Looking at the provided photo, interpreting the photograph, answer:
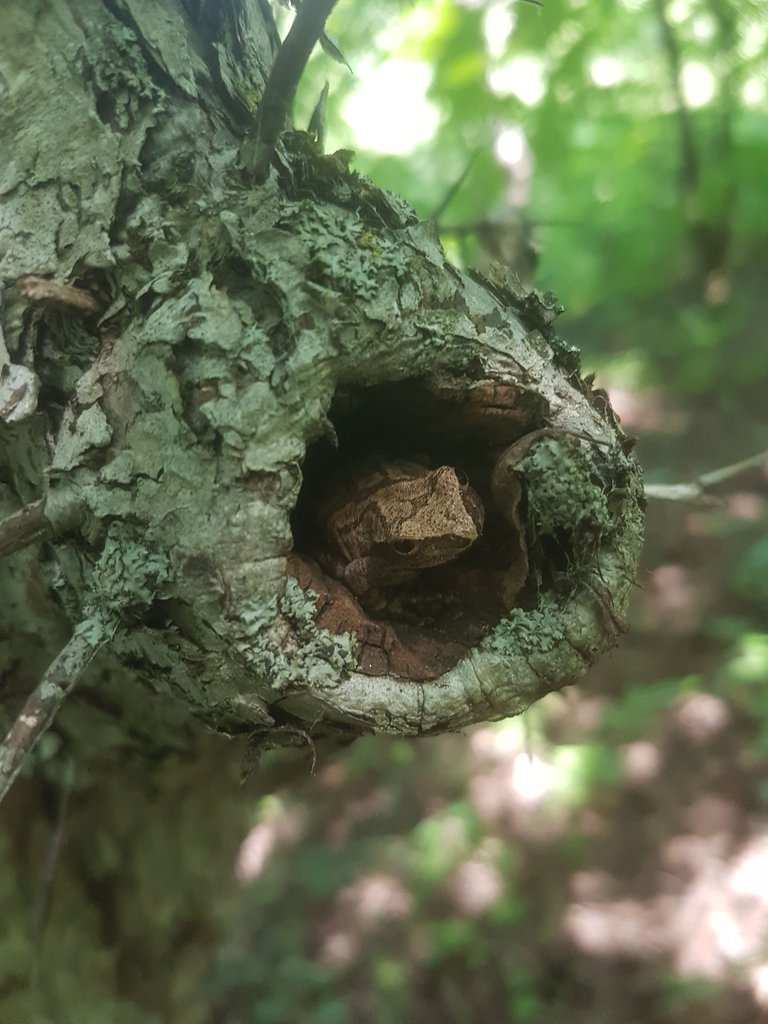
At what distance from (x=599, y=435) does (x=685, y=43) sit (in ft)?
8.60

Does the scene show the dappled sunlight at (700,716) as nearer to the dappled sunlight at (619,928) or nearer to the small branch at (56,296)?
the dappled sunlight at (619,928)

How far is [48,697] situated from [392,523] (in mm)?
391

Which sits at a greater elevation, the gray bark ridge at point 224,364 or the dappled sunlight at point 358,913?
the gray bark ridge at point 224,364

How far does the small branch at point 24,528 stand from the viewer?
742 millimetres

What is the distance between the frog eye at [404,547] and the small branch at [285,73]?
429mm

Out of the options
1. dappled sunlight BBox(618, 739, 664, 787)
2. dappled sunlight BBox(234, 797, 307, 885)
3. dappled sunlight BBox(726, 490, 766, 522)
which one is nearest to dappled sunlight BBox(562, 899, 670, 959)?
dappled sunlight BBox(618, 739, 664, 787)

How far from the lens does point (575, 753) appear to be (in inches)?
99.3

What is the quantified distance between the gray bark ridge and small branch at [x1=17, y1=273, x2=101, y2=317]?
0.01 meters

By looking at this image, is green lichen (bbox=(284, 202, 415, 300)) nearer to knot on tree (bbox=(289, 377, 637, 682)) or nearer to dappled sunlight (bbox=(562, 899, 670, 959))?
knot on tree (bbox=(289, 377, 637, 682))

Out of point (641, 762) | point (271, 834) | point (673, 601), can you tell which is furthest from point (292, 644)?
point (673, 601)

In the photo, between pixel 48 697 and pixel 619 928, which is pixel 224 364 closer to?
pixel 48 697

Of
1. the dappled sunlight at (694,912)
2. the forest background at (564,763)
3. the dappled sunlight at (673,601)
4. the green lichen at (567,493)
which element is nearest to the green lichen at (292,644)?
the green lichen at (567,493)

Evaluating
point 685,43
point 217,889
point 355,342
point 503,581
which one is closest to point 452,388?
point 355,342

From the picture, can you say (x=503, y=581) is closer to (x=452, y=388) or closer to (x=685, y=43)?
(x=452, y=388)
